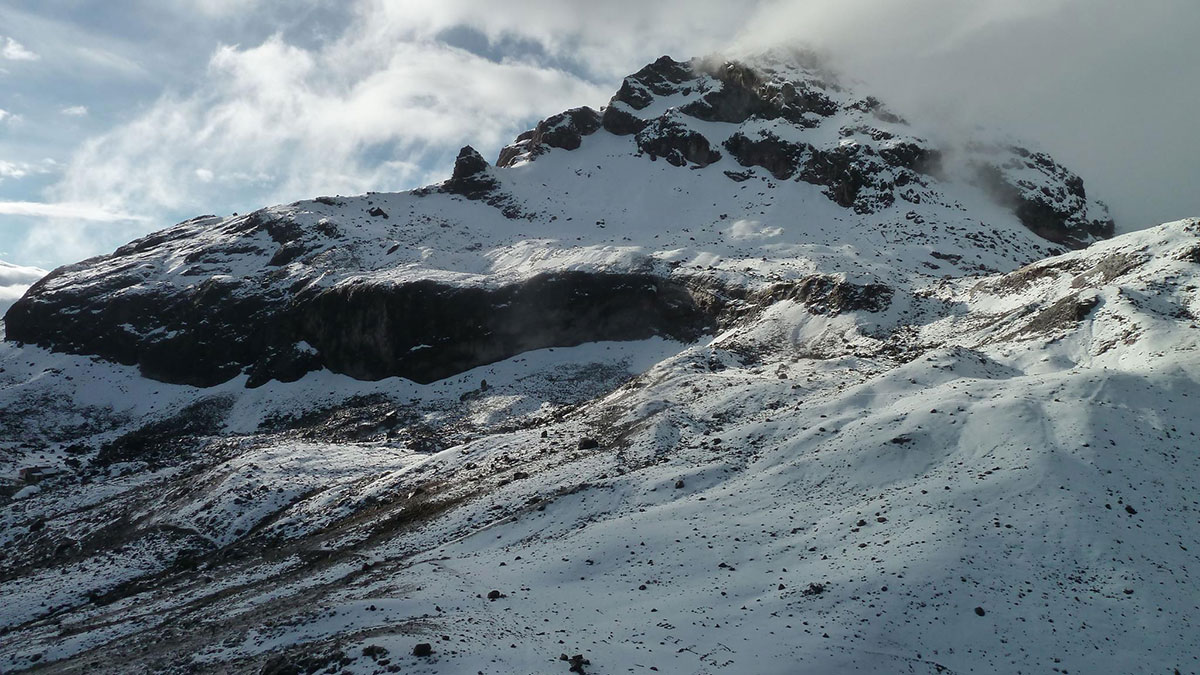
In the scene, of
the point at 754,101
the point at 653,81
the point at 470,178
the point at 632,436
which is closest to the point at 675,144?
the point at 754,101

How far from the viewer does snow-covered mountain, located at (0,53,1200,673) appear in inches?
714

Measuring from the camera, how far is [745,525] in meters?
23.4

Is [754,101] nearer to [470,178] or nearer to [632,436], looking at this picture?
[470,178]

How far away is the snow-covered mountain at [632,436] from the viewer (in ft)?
59.5

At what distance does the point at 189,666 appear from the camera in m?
18.6

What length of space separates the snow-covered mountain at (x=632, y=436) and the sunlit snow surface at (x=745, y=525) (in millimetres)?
157

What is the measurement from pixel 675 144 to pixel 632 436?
255ft

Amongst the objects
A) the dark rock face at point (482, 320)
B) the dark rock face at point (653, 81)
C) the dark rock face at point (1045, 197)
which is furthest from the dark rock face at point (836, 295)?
the dark rock face at point (653, 81)

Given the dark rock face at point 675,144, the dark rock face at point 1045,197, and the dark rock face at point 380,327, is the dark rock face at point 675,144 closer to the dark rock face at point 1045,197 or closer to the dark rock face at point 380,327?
the dark rock face at point 1045,197

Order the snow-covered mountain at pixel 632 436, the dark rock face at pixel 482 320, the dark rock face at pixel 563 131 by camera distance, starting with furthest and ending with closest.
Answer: the dark rock face at pixel 563 131, the dark rock face at pixel 482 320, the snow-covered mountain at pixel 632 436

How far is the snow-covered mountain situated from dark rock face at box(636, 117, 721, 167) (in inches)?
362

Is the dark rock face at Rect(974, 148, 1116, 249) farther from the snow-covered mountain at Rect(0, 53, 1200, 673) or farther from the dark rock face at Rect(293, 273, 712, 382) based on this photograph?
the dark rock face at Rect(293, 273, 712, 382)

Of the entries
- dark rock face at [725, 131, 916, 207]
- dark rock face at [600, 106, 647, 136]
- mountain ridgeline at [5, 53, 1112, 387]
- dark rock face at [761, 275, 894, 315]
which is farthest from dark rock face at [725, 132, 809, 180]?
dark rock face at [761, 275, 894, 315]

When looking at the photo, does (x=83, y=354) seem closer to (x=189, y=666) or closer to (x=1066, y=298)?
(x=189, y=666)
